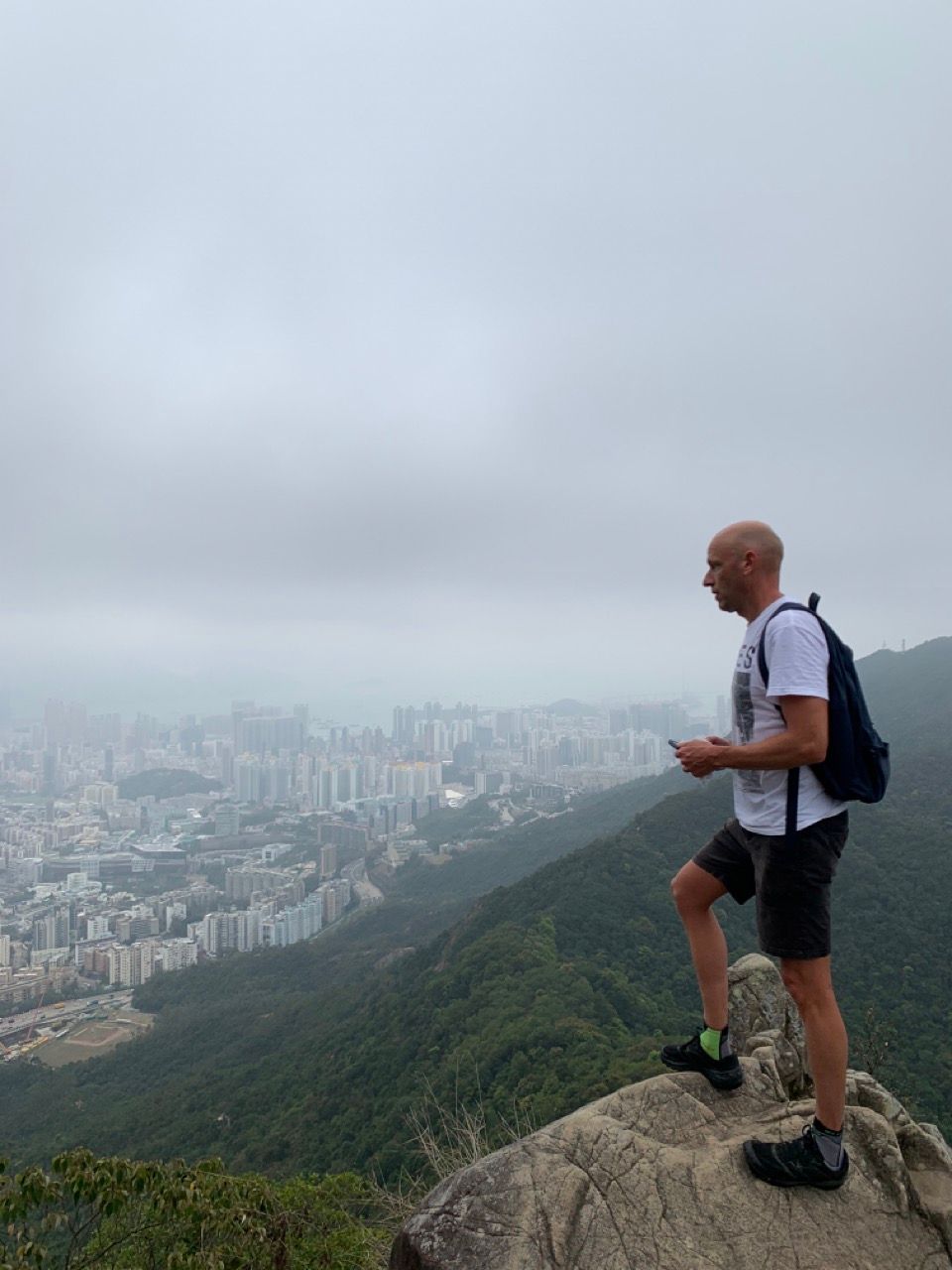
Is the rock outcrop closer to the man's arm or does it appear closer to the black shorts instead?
the black shorts

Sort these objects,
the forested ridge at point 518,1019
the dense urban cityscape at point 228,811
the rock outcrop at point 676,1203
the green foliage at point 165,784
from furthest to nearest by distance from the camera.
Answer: the green foliage at point 165,784 < the dense urban cityscape at point 228,811 < the forested ridge at point 518,1019 < the rock outcrop at point 676,1203

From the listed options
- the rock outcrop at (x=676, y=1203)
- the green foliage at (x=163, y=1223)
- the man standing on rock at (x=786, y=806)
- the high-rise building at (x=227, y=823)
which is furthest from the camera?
the high-rise building at (x=227, y=823)

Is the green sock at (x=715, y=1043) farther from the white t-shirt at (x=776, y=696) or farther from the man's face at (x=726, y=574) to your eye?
the man's face at (x=726, y=574)

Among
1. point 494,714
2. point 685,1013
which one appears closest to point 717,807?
point 685,1013

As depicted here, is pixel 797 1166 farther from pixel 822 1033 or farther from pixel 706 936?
pixel 706 936

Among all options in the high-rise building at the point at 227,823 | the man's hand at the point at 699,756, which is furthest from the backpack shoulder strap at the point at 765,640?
the high-rise building at the point at 227,823

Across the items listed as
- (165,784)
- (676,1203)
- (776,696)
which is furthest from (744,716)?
(165,784)

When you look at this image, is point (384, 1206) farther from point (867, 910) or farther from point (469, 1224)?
point (867, 910)
